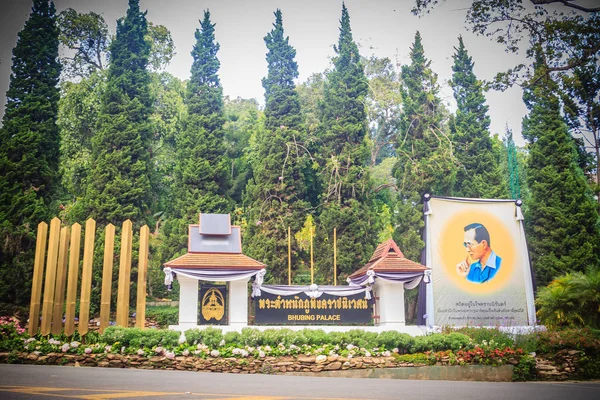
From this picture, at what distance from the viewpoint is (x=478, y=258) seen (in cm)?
1959

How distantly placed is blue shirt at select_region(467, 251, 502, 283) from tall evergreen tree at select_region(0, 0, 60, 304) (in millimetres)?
15744

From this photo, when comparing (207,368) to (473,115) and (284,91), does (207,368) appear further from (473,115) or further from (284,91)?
(473,115)

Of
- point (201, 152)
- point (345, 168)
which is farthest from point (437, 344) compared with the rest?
point (201, 152)

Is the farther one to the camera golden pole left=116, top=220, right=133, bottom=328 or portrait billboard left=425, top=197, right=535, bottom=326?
portrait billboard left=425, top=197, right=535, bottom=326

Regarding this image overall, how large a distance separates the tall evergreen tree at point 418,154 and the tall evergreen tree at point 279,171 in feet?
14.3

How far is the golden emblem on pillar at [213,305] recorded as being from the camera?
15086 mm

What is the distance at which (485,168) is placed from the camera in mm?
24781

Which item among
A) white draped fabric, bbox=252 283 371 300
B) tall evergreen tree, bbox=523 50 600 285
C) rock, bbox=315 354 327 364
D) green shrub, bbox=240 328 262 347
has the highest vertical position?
tall evergreen tree, bbox=523 50 600 285

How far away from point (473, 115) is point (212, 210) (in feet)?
42.5

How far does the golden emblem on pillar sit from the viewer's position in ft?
49.5

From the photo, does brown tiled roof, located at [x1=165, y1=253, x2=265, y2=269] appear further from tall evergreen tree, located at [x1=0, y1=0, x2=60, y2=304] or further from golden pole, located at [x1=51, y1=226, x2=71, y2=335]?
tall evergreen tree, located at [x1=0, y1=0, x2=60, y2=304]

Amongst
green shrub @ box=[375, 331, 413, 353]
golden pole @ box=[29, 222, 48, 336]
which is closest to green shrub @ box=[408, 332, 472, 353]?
green shrub @ box=[375, 331, 413, 353]

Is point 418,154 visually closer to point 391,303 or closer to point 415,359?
point 391,303

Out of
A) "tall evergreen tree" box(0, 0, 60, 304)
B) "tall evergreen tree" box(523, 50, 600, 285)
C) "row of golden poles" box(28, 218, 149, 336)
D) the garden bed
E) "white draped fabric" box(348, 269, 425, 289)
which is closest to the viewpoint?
the garden bed
